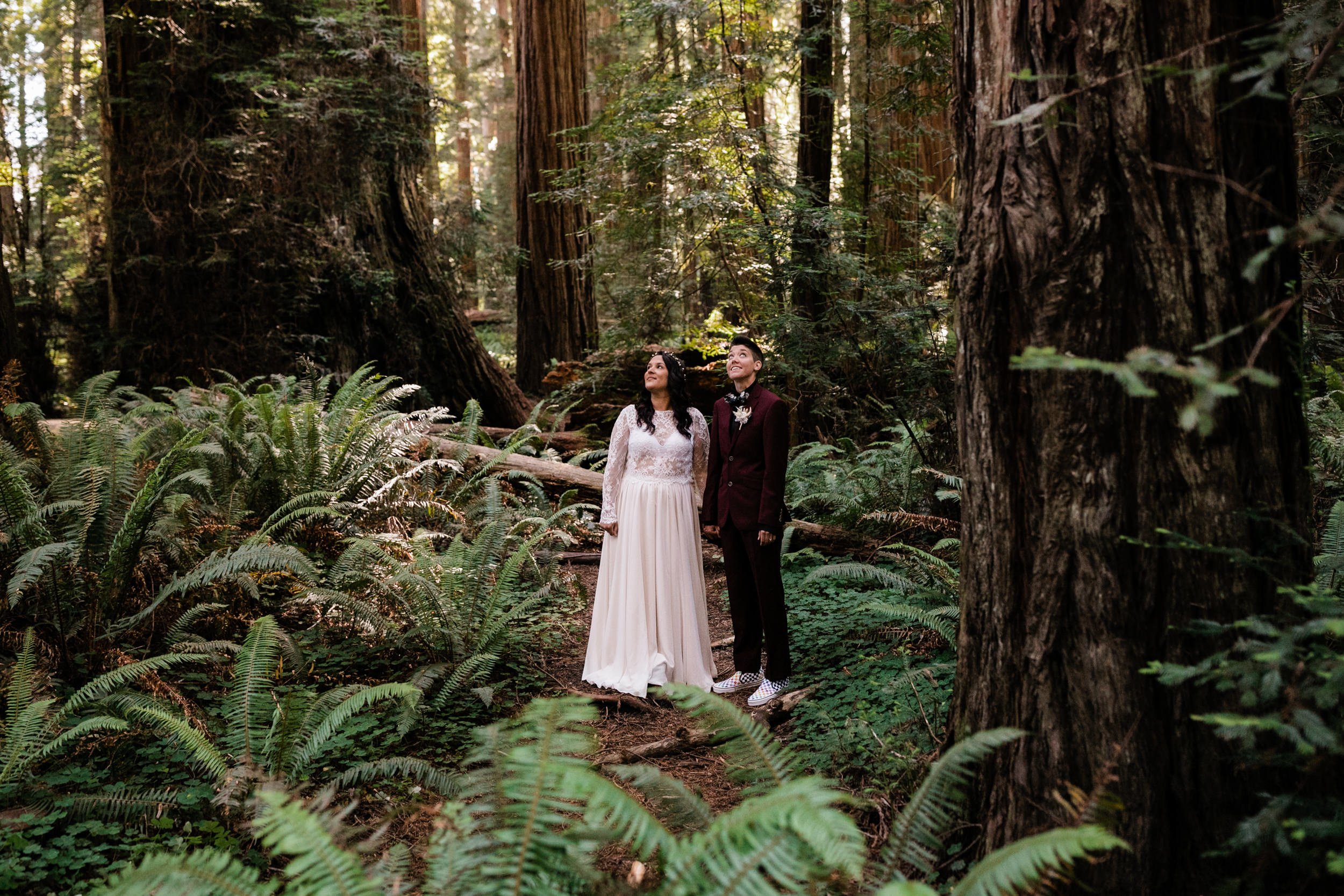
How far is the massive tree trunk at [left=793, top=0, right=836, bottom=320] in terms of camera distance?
25.5 feet

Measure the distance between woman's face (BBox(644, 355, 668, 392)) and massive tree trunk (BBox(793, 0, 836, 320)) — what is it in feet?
7.59

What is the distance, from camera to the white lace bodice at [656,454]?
18.2ft

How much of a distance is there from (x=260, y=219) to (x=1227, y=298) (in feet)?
34.5

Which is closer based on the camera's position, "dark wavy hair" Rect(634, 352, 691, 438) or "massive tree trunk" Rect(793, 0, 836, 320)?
"dark wavy hair" Rect(634, 352, 691, 438)

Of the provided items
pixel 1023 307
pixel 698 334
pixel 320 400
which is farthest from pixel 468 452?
pixel 1023 307

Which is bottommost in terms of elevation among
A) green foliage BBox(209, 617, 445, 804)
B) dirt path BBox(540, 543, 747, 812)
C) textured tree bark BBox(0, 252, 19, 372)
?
dirt path BBox(540, 543, 747, 812)

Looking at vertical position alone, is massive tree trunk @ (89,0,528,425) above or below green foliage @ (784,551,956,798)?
above

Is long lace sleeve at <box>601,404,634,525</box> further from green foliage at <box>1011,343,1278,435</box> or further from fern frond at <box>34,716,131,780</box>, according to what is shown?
green foliage at <box>1011,343,1278,435</box>

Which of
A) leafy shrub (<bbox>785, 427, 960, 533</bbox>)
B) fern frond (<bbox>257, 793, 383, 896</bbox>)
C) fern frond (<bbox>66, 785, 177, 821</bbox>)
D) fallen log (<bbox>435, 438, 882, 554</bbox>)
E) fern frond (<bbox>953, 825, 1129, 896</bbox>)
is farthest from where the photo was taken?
fallen log (<bbox>435, 438, 882, 554</bbox>)

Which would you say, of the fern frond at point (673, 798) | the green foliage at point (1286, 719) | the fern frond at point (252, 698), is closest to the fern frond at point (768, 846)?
the fern frond at point (673, 798)

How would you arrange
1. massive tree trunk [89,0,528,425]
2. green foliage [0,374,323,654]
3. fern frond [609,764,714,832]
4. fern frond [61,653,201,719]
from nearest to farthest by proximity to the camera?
fern frond [609,764,714,832]
fern frond [61,653,201,719]
green foliage [0,374,323,654]
massive tree trunk [89,0,528,425]

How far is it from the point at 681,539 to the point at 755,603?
2.08 ft

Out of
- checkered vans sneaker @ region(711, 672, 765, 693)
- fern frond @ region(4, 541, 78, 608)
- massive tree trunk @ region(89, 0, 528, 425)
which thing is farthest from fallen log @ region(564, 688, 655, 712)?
massive tree trunk @ region(89, 0, 528, 425)

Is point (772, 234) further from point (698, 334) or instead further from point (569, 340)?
point (569, 340)
